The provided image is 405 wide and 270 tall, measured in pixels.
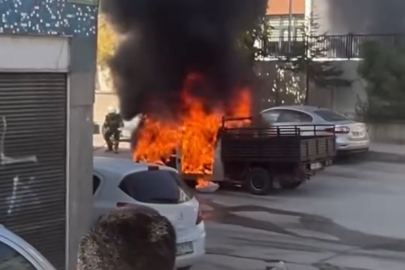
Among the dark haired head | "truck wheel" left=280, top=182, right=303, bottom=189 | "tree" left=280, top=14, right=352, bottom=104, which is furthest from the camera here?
"tree" left=280, top=14, right=352, bottom=104

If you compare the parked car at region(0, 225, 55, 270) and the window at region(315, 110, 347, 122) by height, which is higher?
the parked car at region(0, 225, 55, 270)

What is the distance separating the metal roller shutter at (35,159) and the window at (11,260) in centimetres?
438

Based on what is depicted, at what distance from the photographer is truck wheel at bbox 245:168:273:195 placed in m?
17.1

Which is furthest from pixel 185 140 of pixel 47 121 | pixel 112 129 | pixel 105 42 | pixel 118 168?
pixel 47 121

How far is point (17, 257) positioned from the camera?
396 centimetres

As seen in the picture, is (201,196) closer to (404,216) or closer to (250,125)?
(250,125)

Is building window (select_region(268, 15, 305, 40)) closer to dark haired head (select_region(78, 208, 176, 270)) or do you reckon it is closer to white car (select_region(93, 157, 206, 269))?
white car (select_region(93, 157, 206, 269))

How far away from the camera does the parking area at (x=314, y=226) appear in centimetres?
1113

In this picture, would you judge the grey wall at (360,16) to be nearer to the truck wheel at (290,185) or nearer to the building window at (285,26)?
the building window at (285,26)

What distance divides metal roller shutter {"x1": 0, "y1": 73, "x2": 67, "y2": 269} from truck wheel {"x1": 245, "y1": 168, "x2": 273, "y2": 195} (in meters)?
8.52

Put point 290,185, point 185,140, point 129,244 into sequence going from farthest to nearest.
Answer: point 290,185 → point 185,140 → point 129,244

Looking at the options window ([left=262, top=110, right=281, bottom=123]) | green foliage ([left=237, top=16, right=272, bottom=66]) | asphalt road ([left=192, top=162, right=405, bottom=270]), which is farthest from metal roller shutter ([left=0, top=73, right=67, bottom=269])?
green foliage ([left=237, top=16, right=272, bottom=66])

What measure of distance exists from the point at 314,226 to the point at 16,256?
10077mm

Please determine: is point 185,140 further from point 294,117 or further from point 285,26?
point 285,26
